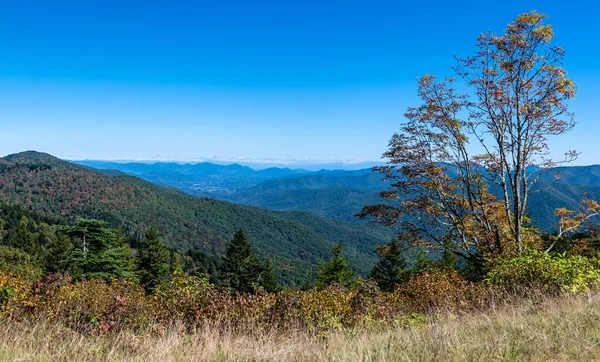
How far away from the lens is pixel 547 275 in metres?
6.47

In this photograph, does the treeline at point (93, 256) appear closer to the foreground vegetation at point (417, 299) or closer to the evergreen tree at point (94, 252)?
the evergreen tree at point (94, 252)

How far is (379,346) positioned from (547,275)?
4597 millimetres

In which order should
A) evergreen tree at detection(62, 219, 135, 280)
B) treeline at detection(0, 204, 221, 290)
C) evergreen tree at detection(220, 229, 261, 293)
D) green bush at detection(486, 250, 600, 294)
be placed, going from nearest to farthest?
green bush at detection(486, 250, 600, 294) → evergreen tree at detection(62, 219, 135, 280) → treeline at detection(0, 204, 221, 290) → evergreen tree at detection(220, 229, 261, 293)

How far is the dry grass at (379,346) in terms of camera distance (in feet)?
11.0

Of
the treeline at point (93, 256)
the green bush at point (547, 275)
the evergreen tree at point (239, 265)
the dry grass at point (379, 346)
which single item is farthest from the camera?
the evergreen tree at point (239, 265)

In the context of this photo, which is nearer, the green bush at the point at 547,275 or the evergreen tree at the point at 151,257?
the green bush at the point at 547,275

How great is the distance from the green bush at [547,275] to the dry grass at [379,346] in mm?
1857

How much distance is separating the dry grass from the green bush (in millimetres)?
1857

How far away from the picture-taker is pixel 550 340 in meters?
3.67

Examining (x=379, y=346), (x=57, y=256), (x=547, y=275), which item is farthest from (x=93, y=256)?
(x=547, y=275)

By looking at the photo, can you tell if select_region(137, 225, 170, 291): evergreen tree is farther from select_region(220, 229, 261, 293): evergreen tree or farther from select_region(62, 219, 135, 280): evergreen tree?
select_region(62, 219, 135, 280): evergreen tree

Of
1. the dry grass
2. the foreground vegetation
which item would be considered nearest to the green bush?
the foreground vegetation

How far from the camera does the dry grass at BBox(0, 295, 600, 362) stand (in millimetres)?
3357

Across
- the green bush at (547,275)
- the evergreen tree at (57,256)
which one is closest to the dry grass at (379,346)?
the green bush at (547,275)
